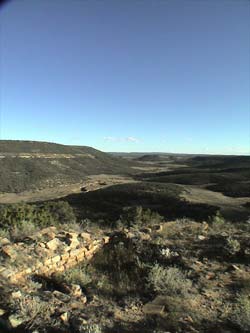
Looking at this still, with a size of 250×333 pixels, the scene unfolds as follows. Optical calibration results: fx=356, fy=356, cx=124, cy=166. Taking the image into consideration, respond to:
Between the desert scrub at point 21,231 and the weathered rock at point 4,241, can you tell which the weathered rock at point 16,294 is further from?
the desert scrub at point 21,231

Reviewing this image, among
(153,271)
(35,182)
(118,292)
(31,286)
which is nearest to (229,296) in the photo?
(153,271)

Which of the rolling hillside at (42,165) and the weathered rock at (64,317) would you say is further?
the rolling hillside at (42,165)

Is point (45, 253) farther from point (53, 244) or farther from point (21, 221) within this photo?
point (21, 221)

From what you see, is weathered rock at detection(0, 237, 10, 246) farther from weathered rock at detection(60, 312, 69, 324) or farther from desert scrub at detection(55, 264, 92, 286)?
weathered rock at detection(60, 312, 69, 324)

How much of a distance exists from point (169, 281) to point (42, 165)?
235 feet

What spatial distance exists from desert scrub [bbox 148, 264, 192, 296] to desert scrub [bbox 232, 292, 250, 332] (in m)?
0.93

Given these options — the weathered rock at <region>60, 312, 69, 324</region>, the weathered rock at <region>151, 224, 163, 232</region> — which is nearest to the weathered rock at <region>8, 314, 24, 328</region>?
the weathered rock at <region>60, 312, 69, 324</region>

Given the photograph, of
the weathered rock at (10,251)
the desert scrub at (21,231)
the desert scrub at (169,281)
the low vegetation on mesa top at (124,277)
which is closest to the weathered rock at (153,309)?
the low vegetation on mesa top at (124,277)

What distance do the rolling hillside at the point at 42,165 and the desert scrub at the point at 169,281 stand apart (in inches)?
1971

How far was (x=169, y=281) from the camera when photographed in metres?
6.97

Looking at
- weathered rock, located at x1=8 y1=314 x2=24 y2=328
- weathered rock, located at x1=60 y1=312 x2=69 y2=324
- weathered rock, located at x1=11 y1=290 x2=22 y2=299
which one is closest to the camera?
weathered rock, located at x1=8 y1=314 x2=24 y2=328

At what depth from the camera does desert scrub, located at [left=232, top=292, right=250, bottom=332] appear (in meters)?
5.45

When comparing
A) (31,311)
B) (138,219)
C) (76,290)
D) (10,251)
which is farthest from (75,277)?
(138,219)

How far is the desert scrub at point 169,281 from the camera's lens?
6.72 meters
